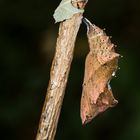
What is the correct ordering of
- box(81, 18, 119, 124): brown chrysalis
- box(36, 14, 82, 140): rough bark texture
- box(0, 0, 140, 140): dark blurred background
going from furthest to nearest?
box(0, 0, 140, 140): dark blurred background < box(81, 18, 119, 124): brown chrysalis < box(36, 14, 82, 140): rough bark texture

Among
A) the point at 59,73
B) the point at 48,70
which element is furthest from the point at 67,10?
the point at 48,70

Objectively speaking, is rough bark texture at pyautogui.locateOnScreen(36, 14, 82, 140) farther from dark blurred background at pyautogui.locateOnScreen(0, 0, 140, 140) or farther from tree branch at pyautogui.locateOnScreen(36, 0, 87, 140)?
dark blurred background at pyautogui.locateOnScreen(0, 0, 140, 140)

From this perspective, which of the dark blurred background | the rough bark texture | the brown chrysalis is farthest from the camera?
the dark blurred background

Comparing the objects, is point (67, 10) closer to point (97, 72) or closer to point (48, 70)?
point (97, 72)

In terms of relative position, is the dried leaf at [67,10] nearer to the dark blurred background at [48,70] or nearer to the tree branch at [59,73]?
the tree branch at [59,73]

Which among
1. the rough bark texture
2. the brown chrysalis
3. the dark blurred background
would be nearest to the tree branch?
the rough bark texture

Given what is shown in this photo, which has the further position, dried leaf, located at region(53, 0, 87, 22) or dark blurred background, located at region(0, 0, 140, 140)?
dark blurred background, located at region(0, 0, 140, 140)
